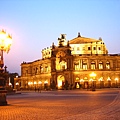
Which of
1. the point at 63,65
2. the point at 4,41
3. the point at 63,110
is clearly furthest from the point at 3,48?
the point at 63,65

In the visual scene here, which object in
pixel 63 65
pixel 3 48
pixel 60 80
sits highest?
pixel 63 65

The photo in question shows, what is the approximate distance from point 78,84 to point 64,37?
2479 cm

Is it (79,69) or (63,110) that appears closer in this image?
(63,110)

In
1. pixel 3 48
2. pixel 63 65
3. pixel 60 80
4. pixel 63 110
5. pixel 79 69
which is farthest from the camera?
pixel 60 80

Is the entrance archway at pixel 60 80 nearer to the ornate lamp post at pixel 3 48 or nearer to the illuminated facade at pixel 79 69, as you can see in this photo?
the illuminated facade at pixel 79 69

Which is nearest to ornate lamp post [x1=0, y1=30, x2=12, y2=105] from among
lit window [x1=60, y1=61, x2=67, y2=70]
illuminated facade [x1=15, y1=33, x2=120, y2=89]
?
illuminated facade [x1=15, y1=33, x2=120, y2=89]

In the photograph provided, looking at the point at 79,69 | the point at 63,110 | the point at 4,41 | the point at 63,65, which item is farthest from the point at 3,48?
the point at 63,65

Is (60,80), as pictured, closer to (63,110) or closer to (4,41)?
(4,41)

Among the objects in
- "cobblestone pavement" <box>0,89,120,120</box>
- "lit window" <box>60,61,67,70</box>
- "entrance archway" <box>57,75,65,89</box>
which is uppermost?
"lit window" <box>60,61,67,70</box>

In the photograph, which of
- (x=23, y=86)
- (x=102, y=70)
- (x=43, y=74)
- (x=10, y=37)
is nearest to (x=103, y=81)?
(x=102, y=70)

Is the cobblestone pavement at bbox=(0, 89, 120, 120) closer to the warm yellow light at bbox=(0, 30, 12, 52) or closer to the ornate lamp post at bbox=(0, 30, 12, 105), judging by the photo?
the ornate lamp post at bbox=(0, 30, 12, 105)

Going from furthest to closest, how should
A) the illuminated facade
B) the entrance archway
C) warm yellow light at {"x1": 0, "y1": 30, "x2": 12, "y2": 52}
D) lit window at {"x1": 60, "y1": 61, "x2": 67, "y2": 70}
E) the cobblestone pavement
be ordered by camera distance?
lit window at {"x1": 60, "y1": 61, "x2": 67, "y2": 70} → the entrance archway → the illuminated facade → warm yellow light at {"x1": 0, "y1": 30, "x2": 12, "y2": 52} → the cobblestone pavement

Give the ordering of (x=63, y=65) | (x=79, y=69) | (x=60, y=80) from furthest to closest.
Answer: (x=60, y=80)
(x=63, y=65)
(x=79, y=69)

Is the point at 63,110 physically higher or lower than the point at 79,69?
lower
